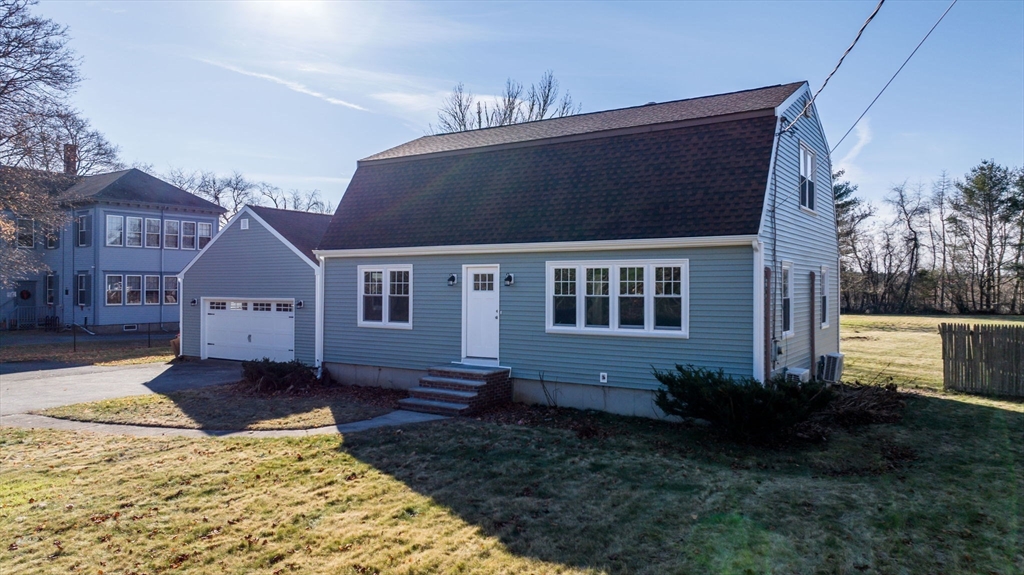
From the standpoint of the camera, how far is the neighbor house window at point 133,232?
29.9 meters

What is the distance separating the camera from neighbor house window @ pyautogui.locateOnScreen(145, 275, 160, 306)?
30766 mm

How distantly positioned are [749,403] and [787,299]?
13.5 feet

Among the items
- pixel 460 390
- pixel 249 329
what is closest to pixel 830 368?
pixel 460 390

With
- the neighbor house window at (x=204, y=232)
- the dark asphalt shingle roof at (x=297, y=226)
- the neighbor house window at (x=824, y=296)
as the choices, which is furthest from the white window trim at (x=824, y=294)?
the neighbor house window at (x=204, y=232)

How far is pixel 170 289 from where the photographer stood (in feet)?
104

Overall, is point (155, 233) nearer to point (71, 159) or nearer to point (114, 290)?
point (114, 290)

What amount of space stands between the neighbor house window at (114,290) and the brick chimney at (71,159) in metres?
6.67

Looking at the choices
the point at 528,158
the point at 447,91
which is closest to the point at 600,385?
the point at 528,158

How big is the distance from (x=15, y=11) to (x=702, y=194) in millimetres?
22952

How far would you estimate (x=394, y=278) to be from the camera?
14484 millimetres

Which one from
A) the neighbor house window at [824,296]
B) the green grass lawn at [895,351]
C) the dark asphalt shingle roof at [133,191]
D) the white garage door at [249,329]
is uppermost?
the dark asphalt shingle roof at [133,191]

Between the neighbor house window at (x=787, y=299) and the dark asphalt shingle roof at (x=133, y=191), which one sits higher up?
the dark asphalt shingle roof at (x=133, y=191)

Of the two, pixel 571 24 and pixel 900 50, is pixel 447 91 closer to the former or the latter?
pixel 571 24

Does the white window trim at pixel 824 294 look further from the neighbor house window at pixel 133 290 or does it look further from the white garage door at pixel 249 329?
the neighbor house window at pixel 133 290
